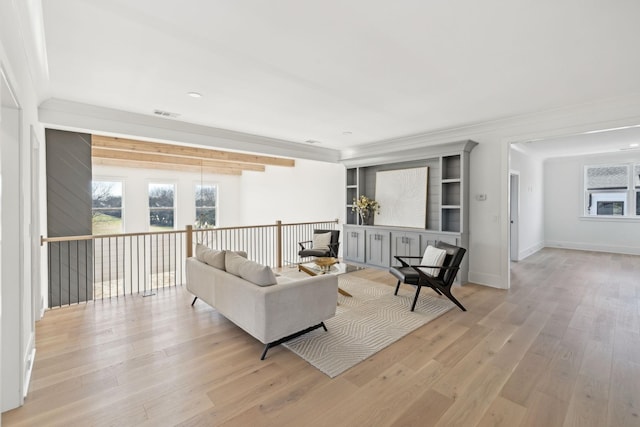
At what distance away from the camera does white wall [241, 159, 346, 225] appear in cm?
729

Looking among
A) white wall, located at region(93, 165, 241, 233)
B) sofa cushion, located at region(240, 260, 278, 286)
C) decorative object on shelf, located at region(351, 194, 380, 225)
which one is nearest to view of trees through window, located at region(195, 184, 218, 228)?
white wall, located at region(93, 165, 241, 233)

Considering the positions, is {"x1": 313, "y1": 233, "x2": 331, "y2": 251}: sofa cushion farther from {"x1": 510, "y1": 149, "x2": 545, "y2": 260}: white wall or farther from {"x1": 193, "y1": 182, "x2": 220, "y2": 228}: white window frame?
{"x1": 193, "y1": 182, "x2": 220, "y2": 228}: white window frame

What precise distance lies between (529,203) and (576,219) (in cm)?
186

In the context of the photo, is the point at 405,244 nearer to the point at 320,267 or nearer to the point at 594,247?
the point at 320,267

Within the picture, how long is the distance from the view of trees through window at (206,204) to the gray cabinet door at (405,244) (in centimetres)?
631

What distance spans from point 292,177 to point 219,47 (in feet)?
19.6

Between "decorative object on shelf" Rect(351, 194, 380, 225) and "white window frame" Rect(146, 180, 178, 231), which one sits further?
"white window frame" Rect(146, 180, 178, 231)

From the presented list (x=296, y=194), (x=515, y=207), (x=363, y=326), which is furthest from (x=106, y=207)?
(x=515, y=207)

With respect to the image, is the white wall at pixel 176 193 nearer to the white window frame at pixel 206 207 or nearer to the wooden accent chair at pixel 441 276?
the white window frame at pixel 206 207

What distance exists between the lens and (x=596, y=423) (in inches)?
72.1

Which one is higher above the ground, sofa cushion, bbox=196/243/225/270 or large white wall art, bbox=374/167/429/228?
large white wall art, bbox=374/167/429/228

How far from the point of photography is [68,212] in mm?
4199

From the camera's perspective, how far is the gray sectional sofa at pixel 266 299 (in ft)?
8.50

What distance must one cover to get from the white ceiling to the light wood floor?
2.62 meters
